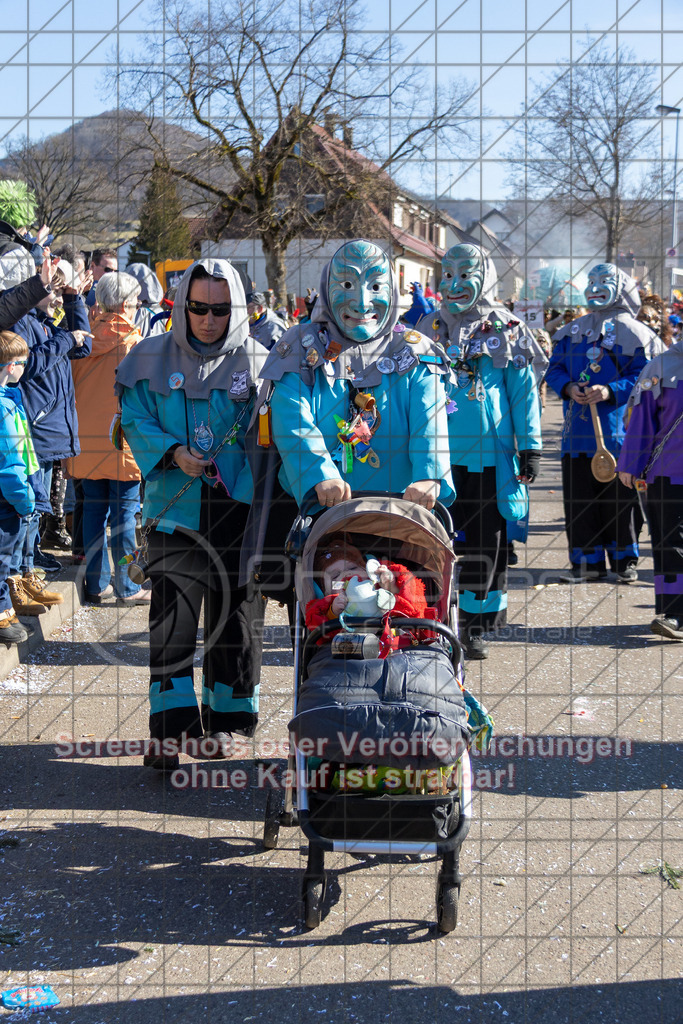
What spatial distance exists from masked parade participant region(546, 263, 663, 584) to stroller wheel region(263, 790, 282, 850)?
4133 millimetres

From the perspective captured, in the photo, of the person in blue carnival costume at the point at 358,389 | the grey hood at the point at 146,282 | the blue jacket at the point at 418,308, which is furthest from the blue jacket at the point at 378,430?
the blue jacket at the point at 418,308

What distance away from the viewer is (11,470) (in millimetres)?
5066

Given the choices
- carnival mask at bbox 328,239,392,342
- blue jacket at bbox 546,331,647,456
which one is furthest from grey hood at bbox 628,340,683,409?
carnival mask at bbox 328,239,392,342

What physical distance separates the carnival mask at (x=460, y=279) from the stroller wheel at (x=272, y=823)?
2.97 m

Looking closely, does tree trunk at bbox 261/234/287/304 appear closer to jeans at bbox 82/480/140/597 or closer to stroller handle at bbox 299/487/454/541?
stroller handle at bbox 299/487/454/541

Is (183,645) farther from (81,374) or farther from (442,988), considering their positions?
(81,374)

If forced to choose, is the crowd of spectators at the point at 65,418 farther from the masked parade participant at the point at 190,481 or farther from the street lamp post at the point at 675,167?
the street lamp post at the point at 675,167

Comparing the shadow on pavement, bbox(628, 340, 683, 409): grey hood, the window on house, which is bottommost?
the shadow on pavement

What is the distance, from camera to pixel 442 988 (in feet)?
9.43

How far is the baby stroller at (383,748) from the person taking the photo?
280 cm

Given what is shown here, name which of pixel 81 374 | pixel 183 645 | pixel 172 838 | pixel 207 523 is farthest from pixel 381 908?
pixel 81 374

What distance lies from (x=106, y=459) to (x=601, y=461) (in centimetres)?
327

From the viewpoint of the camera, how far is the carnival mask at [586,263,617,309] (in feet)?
23.4

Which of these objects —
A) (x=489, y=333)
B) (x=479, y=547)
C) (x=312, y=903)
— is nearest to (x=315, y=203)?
(x=489, y=333)
